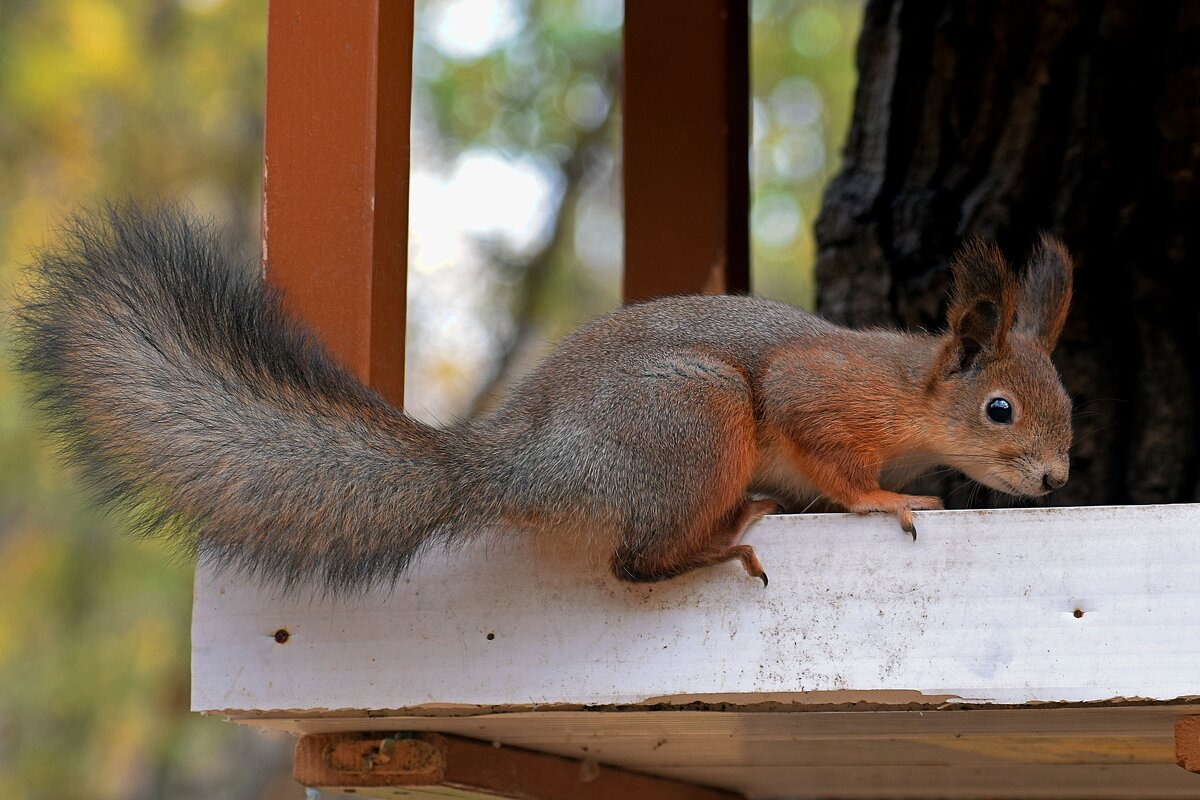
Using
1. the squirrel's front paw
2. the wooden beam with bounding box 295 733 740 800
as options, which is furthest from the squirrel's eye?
the wooden beam with bounding box 295 733 740 800

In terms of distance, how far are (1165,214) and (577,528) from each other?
1599 millimetres

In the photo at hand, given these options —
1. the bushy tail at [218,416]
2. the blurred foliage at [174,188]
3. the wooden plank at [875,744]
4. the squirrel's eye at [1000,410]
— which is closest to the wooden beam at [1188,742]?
the wooden plank at [875,744]

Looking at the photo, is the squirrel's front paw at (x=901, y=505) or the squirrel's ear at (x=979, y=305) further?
the squirrel's ear at (x=979, y=305)

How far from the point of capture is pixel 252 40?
7.16 m

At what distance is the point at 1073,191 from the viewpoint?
9.59 feet

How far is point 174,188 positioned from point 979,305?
17.3 feet

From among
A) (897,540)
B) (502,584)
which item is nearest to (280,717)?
(502,584)

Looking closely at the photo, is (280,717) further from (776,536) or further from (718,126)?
(718,126)

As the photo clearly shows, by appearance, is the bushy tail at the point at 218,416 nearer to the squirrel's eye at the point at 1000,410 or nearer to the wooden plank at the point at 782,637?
the wooden plank at the point at 782,637

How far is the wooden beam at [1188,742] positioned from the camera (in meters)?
1.68

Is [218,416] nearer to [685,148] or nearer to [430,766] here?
[430,766]

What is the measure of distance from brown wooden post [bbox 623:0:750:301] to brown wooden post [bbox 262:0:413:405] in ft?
→ 3.40

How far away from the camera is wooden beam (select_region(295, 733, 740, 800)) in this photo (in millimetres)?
2092

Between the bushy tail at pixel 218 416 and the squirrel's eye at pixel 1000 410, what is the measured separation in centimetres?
79
